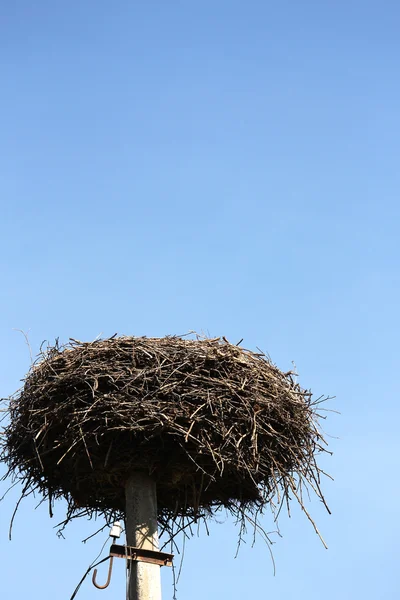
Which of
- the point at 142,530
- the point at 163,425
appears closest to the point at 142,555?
the point at 142,530

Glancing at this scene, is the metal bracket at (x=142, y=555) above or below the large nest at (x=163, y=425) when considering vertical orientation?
below

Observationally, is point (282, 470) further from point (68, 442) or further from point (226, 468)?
point (68, 442)

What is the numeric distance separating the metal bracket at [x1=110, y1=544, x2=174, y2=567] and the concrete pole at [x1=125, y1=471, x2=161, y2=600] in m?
0.04

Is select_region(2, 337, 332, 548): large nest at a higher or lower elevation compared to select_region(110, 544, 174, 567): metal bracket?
higher

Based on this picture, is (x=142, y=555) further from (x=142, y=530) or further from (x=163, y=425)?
(x=163, y=425)

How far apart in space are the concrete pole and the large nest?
15cm

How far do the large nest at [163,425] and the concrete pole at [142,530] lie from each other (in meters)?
0.15

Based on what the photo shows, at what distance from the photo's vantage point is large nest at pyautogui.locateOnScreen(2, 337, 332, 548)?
8898mm

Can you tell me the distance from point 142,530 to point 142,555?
253 mm

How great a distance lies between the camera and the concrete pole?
8.91 meters

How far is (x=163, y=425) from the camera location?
8.79 m

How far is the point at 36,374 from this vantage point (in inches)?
373

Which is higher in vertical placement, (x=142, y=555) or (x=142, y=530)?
(x=142, y=530)

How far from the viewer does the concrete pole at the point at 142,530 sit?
8906 mm
